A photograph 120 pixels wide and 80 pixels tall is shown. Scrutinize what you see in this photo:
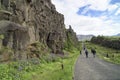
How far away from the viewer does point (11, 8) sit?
38.0 metres

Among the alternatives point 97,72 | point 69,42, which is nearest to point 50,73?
point 97,72

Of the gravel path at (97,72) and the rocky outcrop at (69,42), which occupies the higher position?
the rocky outcrop at (69,42)

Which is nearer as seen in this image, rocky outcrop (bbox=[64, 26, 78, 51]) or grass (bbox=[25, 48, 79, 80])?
grass (bbox=[25, 48, 79, 80])

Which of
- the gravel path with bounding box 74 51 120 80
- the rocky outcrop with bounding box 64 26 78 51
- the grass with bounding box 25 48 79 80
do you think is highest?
the rocky outcrop with bounding box 64 26 78 51

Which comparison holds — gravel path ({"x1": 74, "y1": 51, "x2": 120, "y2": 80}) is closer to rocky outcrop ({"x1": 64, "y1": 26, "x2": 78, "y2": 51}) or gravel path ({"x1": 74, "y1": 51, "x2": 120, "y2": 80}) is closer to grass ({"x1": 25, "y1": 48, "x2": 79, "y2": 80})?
grass ({"x1": 25, "y1": 48, "x2": 79, "y2": 80})

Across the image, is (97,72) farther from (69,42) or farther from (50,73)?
(69,42)

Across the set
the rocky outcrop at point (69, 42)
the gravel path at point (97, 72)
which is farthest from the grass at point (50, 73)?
the rocky outcrop at point (69, 42)

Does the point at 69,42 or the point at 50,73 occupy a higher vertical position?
the point at 69,42

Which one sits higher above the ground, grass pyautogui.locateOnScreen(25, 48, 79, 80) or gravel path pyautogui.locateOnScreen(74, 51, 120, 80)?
grass pyautogui.locateOnScreen(25, 48, 79, 80)

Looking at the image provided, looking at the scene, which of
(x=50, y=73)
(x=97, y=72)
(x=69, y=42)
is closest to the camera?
(x=50, y=73)

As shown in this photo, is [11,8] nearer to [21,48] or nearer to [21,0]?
[21,0]

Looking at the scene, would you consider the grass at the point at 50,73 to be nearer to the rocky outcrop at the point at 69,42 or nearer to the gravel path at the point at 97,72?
the gravel path at the point at 97,72

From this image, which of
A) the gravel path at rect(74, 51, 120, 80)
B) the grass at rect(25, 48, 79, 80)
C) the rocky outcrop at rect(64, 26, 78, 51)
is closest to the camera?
the grass at rect(25, 48, 79, 80)

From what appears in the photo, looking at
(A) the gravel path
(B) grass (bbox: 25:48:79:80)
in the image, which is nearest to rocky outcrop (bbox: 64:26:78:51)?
(A) the gravel path
